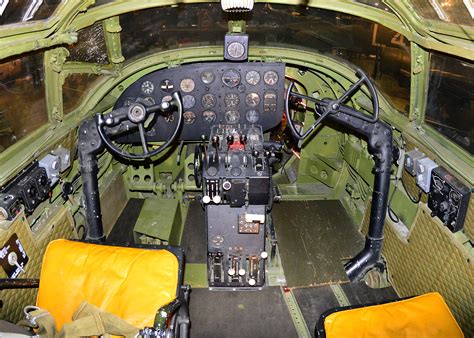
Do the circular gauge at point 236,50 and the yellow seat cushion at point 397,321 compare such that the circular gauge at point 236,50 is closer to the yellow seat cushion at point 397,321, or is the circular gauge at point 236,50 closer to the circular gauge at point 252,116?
the circular gauge at point 252,116

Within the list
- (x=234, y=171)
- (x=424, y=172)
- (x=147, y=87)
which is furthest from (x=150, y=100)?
(x=424, y=172)

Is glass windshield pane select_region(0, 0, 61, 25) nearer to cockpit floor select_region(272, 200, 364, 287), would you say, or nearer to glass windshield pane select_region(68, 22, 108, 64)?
glass windshield pane select_region(68, 22, 108, 64)

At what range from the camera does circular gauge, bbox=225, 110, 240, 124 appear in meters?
4.50

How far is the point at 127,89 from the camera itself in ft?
14.3

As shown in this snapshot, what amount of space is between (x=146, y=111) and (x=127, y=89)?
122 cm

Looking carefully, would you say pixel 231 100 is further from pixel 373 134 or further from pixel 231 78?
pixel 373 134

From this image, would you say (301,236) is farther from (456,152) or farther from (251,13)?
(251,13)

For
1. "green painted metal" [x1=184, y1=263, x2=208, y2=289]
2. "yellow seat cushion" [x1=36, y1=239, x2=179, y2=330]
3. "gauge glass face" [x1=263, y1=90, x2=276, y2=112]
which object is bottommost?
"green painted metal" [x1=184, y1=263, x2=208, y2=289]

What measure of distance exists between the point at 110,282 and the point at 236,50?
252cm

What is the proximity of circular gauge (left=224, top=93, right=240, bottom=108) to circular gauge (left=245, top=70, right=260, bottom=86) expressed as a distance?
8.1 inches

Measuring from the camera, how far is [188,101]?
4.39 m

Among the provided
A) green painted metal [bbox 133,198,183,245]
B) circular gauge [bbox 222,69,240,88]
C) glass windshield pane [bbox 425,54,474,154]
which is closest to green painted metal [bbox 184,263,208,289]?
green painted metal [bbox 133,198,183,245]

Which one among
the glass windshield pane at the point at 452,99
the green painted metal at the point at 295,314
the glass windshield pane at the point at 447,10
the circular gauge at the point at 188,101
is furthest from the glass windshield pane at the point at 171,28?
the green painted metal at the point at 295,314

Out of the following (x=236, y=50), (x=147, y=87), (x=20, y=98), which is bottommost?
(x=147, y=87)
